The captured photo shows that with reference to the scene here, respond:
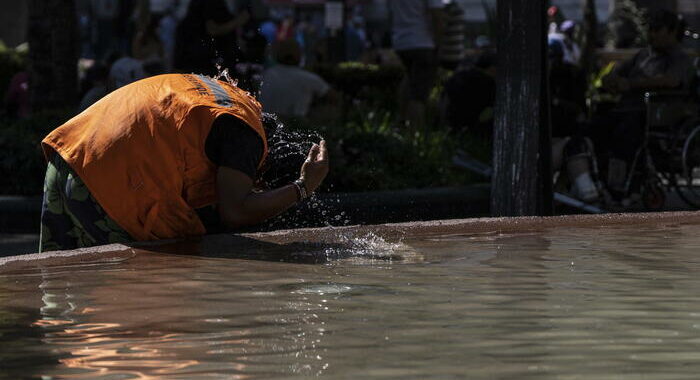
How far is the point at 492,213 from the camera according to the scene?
28.5ft

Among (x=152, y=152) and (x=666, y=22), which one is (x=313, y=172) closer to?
(x=152, y=152)

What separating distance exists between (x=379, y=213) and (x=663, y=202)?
2.97m

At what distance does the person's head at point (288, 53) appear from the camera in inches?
500

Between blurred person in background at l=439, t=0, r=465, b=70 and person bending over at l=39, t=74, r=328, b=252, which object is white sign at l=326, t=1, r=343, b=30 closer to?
blurred person in background at l=439, t=0, r=465, b=70

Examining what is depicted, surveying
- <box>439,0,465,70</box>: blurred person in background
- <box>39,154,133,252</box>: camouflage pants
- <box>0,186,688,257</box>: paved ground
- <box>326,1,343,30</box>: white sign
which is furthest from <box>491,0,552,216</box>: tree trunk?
<box>326,1,343,30</box>: white sign

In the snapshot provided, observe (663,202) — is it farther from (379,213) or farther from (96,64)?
(96,64)

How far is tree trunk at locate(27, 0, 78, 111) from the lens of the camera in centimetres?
1226

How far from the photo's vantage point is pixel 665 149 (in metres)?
11.8

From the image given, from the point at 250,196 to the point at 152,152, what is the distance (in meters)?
0.42

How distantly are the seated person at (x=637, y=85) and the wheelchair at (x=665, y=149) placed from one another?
0.07m

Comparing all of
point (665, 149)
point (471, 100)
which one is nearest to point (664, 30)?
point (665, 149)

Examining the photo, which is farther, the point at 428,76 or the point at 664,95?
the point at 428,76

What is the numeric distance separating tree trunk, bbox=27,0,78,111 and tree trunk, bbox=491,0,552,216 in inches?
184

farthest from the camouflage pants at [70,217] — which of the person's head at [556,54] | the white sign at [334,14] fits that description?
the white sign at [334,14]
